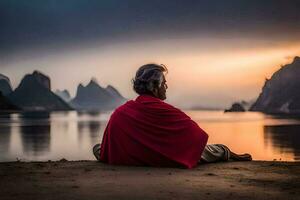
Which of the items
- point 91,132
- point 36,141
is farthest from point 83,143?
point 91,132

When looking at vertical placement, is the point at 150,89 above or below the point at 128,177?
above

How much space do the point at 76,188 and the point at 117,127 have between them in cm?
269

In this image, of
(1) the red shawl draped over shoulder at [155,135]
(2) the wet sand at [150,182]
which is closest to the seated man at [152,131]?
(1) the red shawl draped over shoulder at [155,135]

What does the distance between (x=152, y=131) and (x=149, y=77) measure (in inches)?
40.3

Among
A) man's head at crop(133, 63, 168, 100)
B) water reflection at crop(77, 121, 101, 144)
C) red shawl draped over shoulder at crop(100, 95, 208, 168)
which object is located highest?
man's head at crop(133, 63, 168, 100)

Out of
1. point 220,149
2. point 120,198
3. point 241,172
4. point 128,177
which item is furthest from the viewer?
point 220,149

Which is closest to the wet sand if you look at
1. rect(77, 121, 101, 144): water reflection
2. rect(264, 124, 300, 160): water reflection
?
rect(264, 124, 300, 160): water reflection

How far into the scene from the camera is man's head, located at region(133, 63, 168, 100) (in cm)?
973

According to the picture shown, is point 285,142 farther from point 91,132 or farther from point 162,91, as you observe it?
point 162,91

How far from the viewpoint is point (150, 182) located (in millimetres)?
7738

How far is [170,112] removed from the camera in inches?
379

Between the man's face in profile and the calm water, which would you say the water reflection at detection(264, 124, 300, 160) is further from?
the man's face in profile

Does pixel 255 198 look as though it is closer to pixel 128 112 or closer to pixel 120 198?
pixel 120 198

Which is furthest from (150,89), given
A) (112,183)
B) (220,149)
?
(112,183)
